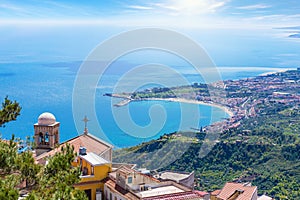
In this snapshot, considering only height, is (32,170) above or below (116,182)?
above

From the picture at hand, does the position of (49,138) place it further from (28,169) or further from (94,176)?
(28,169)

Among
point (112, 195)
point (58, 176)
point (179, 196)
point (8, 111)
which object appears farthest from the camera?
point (112, 195)

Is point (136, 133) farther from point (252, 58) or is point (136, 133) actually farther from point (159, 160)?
point (252, 58)

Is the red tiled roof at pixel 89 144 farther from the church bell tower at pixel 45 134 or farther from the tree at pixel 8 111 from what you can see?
the tree at pixel 8 111

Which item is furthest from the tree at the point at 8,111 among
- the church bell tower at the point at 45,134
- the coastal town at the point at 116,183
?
the church bell tower at the point at 45,134

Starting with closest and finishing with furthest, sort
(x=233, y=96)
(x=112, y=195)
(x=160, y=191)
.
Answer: (x=160, y=191)
(x=112, y=195)
(x=233, y=96)

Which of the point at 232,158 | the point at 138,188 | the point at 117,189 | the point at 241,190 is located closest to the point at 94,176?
the point at 117,189

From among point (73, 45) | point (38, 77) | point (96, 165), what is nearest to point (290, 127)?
point (96, 165)
